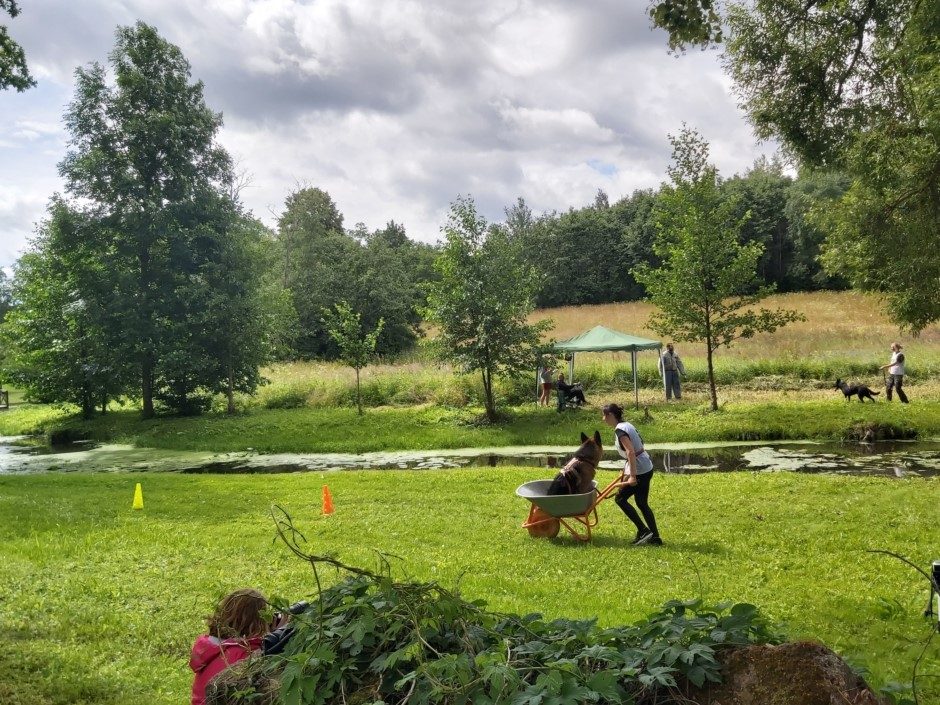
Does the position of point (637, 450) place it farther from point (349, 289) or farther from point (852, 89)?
point (349, 289)

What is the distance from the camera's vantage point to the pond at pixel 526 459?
15.8 meters

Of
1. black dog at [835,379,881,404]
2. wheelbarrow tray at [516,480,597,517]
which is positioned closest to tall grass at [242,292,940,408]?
black dog at [835,379,881,404]

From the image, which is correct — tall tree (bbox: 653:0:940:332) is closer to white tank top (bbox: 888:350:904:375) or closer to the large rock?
white tank top (bbox: 888:350:904:375)

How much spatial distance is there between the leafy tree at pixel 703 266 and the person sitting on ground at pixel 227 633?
2115 centimetres

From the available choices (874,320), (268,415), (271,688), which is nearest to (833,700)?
(271,688)

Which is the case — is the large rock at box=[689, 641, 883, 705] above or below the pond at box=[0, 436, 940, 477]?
above

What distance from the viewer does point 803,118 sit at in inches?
514

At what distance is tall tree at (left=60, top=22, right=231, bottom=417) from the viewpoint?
91.9 feet

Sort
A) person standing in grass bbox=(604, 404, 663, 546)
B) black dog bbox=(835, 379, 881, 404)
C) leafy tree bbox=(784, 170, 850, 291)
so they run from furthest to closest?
Answer: leafy tree bbox=(784, 170, 850, 291)
black dog bbox=(835, 379, 881, 404)
person standing in grass bbox=(604, 404, 663, 546)

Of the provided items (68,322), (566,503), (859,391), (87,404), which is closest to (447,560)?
(566,503)

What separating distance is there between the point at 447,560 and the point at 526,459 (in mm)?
10296

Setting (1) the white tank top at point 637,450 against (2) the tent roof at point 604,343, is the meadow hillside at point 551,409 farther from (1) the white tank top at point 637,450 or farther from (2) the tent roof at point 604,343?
(1) the white tank top at point 637,450

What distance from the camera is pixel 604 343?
2686cm

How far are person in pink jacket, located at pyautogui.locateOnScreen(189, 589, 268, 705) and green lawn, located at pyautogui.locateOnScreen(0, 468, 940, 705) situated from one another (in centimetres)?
101
